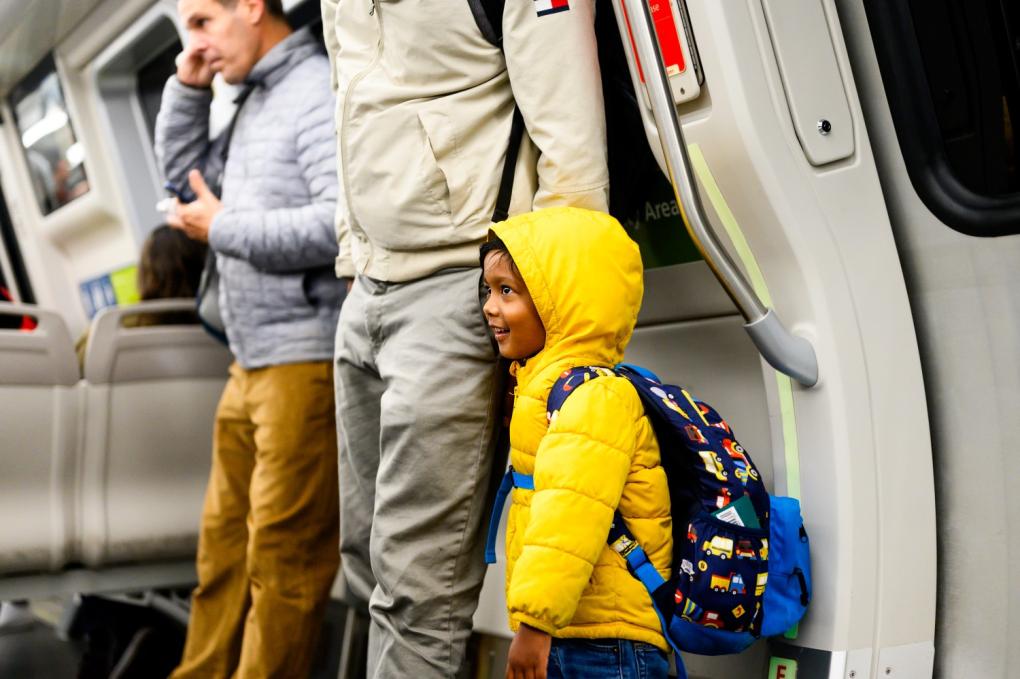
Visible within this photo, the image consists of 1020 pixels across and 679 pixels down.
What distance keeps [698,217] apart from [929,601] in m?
0.75

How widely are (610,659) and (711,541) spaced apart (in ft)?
0.81

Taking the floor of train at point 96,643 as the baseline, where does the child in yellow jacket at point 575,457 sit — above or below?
above

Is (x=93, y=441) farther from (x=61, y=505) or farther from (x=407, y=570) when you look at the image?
(x=407, y=570)

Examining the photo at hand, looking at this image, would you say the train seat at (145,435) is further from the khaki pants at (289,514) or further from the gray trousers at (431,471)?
the gray trousers at (431,471)

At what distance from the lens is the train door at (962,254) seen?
1708 millimetres

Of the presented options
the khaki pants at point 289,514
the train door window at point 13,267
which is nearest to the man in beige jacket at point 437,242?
the khaki pants at point 289,514

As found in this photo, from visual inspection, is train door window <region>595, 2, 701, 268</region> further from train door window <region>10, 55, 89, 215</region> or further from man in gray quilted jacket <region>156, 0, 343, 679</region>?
train door window <region>10, 55, 89, 215</region>

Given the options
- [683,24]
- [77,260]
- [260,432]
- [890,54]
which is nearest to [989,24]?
[890,54]

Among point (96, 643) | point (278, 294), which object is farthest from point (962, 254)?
point (96, 643)

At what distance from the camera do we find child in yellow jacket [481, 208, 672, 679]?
1.53 metres

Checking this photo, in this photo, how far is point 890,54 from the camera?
5.84ft

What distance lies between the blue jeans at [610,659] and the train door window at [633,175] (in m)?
0.74

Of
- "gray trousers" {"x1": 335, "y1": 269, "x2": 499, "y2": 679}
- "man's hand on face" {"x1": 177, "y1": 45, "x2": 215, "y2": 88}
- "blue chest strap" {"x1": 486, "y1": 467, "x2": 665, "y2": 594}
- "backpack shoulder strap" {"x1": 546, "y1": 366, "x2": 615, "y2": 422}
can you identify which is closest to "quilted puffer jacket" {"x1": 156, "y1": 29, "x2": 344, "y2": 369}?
"man's hand on face" {"x1": 177, "y1": 45, "x2": 215, "y2": 88}

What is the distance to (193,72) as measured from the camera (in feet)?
9.37
